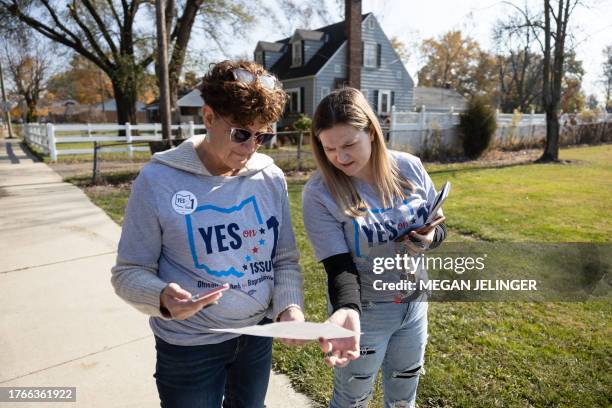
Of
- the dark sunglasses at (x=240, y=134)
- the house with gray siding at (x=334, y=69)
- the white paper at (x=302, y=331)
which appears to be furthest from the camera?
the house with gray siding at (x=334, y=69)

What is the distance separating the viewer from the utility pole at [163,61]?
8758 millimetres

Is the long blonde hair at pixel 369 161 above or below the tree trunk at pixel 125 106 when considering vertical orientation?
below

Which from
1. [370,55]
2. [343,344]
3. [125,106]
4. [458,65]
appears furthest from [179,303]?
[458,65]

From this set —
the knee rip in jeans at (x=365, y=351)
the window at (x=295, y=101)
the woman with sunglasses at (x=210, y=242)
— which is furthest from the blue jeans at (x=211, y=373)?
the window at (x=295, y=101)

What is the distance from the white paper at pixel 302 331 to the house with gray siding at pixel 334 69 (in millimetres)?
22389

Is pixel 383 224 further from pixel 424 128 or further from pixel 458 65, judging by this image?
pixel 458 65

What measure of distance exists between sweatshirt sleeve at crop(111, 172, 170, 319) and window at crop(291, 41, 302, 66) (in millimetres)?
24977

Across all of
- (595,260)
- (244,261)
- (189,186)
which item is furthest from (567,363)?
(189,186)

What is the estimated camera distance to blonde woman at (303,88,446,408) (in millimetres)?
1618

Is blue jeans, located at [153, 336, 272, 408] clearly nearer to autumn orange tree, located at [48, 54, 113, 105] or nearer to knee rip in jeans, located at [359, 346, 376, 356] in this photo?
knee rip in jeans, located at [359, 346, 376, 356]

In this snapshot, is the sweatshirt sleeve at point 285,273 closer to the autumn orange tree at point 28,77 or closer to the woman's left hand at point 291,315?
the woman's left hand at point 291,315

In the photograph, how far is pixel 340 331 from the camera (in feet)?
3.83

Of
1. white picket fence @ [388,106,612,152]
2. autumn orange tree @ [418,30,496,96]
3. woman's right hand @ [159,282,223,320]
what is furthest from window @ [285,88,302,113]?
autumn orange tree @ [418,30,496,96]

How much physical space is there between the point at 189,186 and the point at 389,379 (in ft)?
4.04
